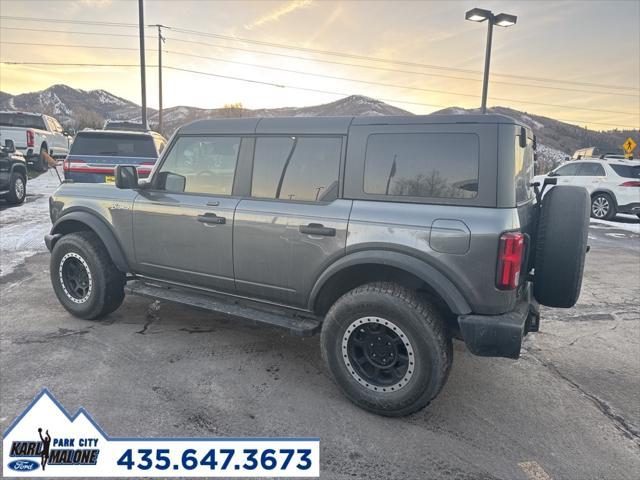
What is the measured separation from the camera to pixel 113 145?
824 centimetres

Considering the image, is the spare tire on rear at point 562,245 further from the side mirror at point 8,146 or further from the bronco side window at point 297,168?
the side mirror at point 8,146

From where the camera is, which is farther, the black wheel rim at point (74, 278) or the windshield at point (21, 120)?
the windshield at point (21, 120)

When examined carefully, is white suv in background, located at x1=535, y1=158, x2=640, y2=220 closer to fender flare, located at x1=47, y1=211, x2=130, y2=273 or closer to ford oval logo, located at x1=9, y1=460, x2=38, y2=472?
fender flare, located at x1=47, y1=211, x2=130, y2=273

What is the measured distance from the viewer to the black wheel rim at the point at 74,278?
4.37 meters

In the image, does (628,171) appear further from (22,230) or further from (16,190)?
(16,190)

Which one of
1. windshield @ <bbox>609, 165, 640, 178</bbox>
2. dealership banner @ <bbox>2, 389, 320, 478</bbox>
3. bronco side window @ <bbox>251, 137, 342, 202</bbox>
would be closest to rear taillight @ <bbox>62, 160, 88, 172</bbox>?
bronco side window @ <bbox>251, 137, 342, 202</bbox>

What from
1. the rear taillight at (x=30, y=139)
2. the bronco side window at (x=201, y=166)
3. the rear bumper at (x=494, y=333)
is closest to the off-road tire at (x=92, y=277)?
the bronco side window at (x=201, y=166)

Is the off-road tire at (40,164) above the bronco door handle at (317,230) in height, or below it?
above

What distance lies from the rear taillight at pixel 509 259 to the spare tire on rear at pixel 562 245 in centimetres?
51

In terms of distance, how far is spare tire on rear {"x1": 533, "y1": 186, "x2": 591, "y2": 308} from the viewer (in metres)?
2.90

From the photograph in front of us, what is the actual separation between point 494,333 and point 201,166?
2769 millimetres

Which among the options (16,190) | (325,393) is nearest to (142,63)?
(16,190)

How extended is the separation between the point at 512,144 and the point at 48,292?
5.40 m

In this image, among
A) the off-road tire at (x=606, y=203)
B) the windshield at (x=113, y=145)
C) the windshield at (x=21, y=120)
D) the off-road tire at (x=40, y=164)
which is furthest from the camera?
the off-road tire at (x=40, y=164)
